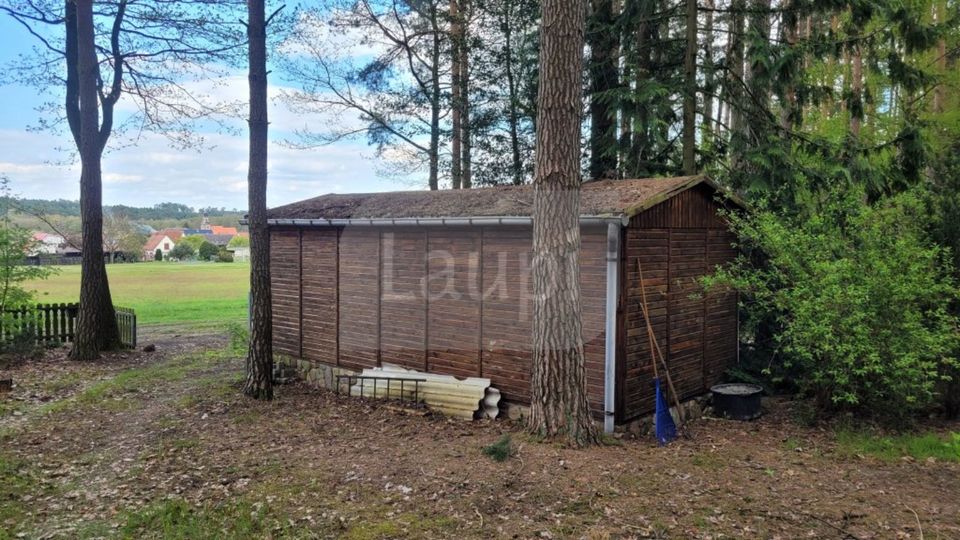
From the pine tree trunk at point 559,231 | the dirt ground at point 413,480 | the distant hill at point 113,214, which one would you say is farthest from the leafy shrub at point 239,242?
the pine tree trunk at point 559,231

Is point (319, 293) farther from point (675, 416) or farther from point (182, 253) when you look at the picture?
point (182, 253)

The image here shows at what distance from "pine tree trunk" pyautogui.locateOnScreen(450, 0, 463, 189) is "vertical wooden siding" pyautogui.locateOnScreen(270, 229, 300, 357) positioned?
5.81 meters

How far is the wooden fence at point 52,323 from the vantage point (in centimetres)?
1008

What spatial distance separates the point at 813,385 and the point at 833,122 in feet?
30.7

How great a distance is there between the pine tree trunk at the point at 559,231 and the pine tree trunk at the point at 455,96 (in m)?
8.54

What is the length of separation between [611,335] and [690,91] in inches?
200

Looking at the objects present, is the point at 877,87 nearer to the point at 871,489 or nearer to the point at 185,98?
the point at 871,489

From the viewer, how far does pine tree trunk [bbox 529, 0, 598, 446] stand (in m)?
5.27

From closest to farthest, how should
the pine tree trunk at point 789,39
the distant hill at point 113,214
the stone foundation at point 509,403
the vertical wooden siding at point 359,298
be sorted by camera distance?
1. the stone foundation at point 509,403
2. the vertical wooden siding at point 359,298
3. the pine tree trunk at point 789,39
4. the distant hill at point 113,214

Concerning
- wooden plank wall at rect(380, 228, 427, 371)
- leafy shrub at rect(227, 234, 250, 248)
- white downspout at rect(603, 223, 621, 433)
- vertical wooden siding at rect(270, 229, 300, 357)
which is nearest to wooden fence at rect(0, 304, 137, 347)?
vertical wooden siding at rect(270, 229, 300, 357)

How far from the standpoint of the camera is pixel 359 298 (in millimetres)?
8258

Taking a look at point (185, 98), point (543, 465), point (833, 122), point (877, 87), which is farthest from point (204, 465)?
point (877, 87)

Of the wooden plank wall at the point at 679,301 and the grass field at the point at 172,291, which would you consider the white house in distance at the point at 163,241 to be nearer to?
the grass field at the point at 172,291

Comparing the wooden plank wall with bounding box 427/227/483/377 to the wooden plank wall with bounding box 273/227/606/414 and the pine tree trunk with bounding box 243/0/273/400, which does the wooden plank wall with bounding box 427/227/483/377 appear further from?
the pine tree trunk with bounding box 243/0/273/400
